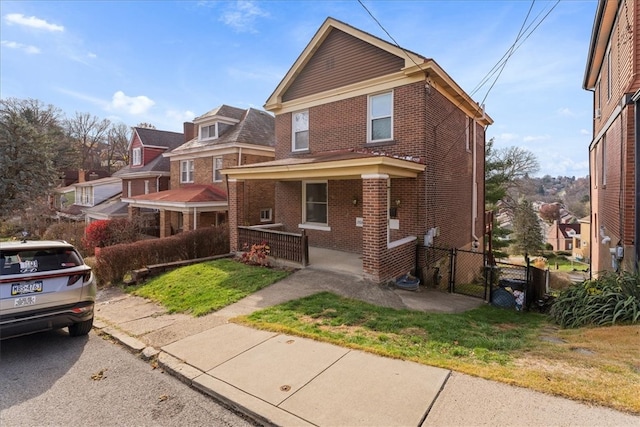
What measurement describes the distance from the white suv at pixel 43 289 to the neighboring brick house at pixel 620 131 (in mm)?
10776

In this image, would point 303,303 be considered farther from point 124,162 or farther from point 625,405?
point 124,162

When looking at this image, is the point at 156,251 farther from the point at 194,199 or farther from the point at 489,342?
the point at 489,342

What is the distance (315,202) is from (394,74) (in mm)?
5351

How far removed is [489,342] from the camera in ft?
16.5

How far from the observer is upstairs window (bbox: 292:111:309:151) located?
13320 millimetres

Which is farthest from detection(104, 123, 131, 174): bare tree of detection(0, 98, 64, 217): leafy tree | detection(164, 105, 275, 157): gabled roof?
detection(164, 105, 275, 157): gabled roof

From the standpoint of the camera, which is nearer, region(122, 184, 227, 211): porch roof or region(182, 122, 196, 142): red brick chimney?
region(122, 184, 227, 211): porch roof

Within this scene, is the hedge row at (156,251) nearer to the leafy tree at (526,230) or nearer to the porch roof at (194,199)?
the porch roof at (194,199)

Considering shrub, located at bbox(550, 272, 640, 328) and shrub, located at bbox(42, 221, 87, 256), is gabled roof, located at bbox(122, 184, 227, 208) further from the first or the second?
shrub, located at bbox(550, 272, 640, 328)

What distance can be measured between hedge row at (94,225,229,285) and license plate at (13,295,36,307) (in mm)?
6632

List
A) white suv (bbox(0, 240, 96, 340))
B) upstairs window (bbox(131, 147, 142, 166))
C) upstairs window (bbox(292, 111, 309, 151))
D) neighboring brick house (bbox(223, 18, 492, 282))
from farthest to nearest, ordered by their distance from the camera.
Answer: upstairs window (bbox(131, 147, 142, 166)) → upstairs window (bbox(292, 111, 309, 151)) → neighboring brick house (bbox(223, 18, 492, 282)) → white suv (bbox(0, 240, 96, 340))

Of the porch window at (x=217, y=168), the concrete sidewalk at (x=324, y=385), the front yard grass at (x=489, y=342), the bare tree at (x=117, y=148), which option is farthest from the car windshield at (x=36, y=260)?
the bare tree at (x=117, y=148)

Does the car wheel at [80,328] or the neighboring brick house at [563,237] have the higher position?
the car wheel at [80,328]

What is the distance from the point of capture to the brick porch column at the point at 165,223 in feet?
65.7
